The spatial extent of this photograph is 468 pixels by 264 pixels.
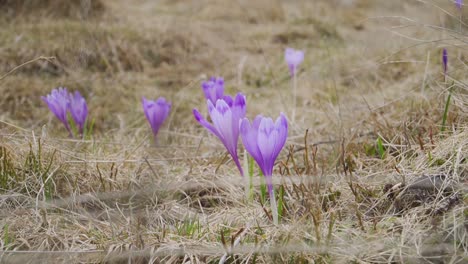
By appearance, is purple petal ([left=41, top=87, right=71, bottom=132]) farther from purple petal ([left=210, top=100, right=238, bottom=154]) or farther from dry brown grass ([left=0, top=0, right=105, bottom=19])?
dry brown grass ([left=0, top=0, right=105, bottom=19])

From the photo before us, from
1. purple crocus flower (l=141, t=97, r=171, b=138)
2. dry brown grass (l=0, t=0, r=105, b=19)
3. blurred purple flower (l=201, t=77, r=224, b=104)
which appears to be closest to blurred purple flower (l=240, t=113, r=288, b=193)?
blurred purple flower (l=201, t=77, r=224, b=104)

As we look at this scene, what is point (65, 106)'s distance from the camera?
2.32 m

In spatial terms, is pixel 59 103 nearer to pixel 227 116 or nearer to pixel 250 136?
pixel 227 116

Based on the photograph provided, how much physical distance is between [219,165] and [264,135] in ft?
1.75

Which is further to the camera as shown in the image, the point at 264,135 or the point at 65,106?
the point at 65,106

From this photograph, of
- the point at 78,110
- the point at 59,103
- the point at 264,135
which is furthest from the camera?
→ the point at 78,110

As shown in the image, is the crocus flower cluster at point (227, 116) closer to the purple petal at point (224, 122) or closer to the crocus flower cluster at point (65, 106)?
the purple petal at point (224, 122)

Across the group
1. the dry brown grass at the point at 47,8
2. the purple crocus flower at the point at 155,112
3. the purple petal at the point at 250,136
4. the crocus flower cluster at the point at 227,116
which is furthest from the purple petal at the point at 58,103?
the dry brown grass at the point at 47,8

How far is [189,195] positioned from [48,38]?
8.37 feet

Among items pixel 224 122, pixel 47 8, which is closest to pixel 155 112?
pixel 224 122

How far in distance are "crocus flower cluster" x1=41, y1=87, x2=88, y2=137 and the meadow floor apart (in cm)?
10

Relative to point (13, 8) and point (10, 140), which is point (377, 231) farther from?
point (13, 8)

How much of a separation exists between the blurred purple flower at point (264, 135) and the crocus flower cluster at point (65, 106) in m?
1.15

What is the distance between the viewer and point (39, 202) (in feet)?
5.55
